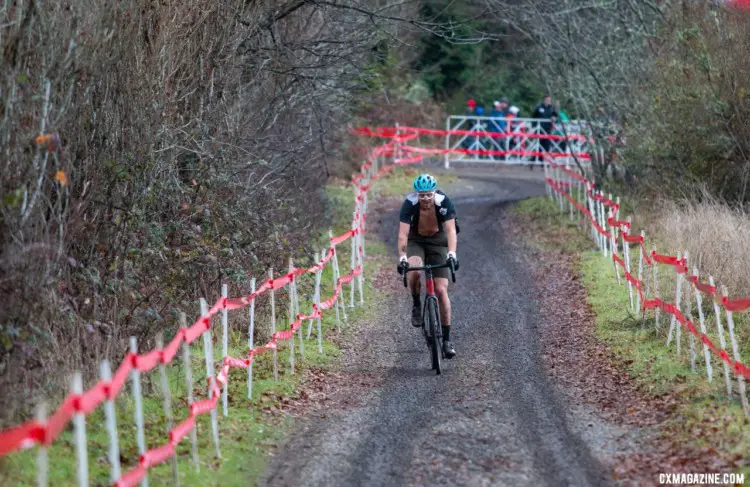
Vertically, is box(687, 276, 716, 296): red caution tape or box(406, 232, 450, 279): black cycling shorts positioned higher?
box(406, 232, 450, 279): black cycling shorts

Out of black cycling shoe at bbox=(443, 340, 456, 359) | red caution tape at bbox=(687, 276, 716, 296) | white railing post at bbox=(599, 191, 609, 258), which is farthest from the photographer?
white railing post at bbox=(599, 191, 609, 258)

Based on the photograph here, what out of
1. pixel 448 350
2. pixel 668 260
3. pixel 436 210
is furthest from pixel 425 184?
pixel 668 260

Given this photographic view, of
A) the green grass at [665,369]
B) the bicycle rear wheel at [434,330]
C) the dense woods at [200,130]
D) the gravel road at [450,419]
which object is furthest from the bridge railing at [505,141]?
the bicycle rear wheel at [434,330]

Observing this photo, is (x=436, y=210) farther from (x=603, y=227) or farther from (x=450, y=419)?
(x=603, y=227)

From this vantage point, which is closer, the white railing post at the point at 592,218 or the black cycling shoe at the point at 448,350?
the black cycling shoe at the point at 448,350

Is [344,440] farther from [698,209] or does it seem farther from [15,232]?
[698,209]

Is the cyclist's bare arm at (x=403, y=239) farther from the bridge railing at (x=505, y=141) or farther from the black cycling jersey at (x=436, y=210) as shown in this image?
the bridge railing at (x=505, y=141)

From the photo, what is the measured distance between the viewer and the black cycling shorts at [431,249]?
11.9 meters

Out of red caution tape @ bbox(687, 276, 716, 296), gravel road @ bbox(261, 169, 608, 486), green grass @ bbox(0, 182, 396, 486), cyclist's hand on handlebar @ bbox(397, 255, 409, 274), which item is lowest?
gravel road @ bbox(261, 169, 608, 486)

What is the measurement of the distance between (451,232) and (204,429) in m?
3.91

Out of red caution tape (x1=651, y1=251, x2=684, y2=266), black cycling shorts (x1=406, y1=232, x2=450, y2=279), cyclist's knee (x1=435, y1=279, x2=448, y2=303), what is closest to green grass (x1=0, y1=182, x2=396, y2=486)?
cyclist's knee (x1=435, y1=279, x2=448, y2=303)

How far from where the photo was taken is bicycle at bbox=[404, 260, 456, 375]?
11.4 meters

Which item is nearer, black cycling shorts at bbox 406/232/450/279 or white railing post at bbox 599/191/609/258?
black cycling shorts at bbox 406/232/450/279

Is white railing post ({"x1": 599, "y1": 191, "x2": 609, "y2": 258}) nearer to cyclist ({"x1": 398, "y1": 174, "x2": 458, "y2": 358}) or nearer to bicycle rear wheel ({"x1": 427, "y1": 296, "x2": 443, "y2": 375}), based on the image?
cyclist ({"x1": 398, "y1": 174, "x2": 458, "y2": 358})
